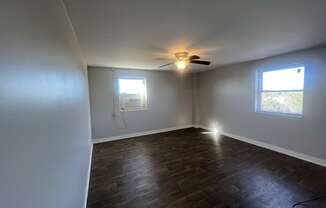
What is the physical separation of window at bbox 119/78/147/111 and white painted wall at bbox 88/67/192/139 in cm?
16

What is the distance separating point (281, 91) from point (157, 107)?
3.49 meters

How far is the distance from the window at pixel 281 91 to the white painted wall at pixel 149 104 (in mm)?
2581

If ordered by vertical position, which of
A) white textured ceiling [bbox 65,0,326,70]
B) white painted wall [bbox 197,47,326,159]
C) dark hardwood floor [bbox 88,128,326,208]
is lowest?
dark hardwood floor [bbox 88,128,326,208]

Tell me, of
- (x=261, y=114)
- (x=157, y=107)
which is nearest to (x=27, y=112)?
(x=261, y=114)

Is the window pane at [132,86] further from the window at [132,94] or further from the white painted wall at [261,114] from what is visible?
the white painted wall at [261,114]

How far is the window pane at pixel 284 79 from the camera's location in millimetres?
3042

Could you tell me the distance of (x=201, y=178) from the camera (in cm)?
242

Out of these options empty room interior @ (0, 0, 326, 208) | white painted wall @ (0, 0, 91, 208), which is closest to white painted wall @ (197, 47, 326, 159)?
empty room interior @ (0, 0, 326, 208)

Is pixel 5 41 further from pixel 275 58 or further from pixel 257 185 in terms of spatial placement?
pixel 275 58

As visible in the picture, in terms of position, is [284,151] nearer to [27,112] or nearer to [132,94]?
[132,94]

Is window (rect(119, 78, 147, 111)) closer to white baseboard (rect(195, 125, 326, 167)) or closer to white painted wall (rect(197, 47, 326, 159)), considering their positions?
white painted wall (rect(197, 47, 326, 159))

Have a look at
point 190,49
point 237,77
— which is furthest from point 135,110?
point 237,77

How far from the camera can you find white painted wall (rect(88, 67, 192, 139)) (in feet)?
14.0

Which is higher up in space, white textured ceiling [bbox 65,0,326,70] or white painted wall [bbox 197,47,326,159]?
white textured ceiling [bbox 65,0,326,70]
